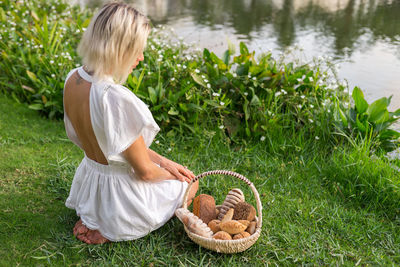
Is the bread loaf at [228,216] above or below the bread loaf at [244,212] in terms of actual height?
above

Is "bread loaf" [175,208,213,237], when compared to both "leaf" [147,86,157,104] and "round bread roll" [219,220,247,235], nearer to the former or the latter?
"round bread roll" [219,220,247,235]

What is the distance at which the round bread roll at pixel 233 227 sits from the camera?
2264mm

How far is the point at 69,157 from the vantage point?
329cm

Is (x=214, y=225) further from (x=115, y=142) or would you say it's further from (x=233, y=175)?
(x=115, y=142)

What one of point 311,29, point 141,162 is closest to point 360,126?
point 141,162

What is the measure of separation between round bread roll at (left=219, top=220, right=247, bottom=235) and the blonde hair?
3.31ft

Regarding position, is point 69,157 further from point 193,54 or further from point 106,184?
point 193,54

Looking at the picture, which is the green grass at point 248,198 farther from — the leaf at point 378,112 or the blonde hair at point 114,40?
the blonde hair at point 114,40

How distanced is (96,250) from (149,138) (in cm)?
72

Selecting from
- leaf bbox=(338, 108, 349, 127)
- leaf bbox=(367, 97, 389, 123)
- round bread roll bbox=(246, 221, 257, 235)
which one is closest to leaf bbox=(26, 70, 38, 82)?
round bread roll bbox=(246, 221, 257, 235)

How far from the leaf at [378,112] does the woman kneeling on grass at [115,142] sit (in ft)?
5.67

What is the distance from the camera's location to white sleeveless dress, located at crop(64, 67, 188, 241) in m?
2.00

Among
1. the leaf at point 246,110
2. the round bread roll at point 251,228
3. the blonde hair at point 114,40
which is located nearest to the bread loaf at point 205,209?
the round bread roll at point 251,228

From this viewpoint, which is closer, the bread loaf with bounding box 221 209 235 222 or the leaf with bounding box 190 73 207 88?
the bread loaf with bounding box 221 209 235 222
